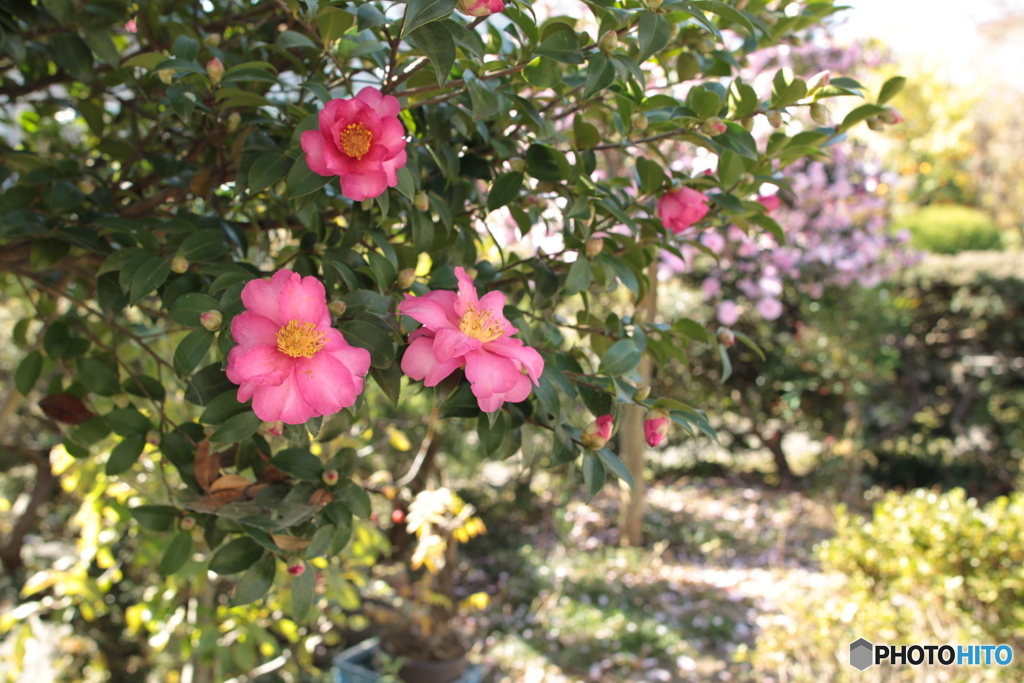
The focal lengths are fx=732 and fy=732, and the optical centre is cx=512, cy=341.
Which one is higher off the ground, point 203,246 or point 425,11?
point 425,11

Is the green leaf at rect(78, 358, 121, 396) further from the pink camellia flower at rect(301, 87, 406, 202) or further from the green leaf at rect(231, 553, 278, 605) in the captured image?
the pink camellia flower at rect(301, 87, 406, 202)

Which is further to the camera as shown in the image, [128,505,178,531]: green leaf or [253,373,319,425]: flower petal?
[128,505,178,531]: green leaf

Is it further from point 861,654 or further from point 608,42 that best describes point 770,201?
point 861,654

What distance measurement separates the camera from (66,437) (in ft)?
2.54

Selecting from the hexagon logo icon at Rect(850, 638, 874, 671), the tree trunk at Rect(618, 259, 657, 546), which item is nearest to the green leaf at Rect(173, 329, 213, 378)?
the hexagon logo icon at Rect(850, 638, 874, 671)

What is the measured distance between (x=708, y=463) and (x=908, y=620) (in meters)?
3.47

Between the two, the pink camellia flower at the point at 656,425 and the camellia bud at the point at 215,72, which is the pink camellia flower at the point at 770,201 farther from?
the camellia bud at the point at 215,72

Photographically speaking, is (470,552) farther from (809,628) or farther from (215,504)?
(215,504)

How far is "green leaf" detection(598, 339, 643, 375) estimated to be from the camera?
691 mm

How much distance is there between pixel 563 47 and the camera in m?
0.63

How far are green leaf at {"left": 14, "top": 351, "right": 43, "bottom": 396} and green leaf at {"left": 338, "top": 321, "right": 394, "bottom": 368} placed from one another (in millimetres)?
584

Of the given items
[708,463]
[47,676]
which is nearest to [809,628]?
[47,676]

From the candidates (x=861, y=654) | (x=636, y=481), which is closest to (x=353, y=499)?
(x=861, y=654)

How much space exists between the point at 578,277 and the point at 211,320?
13.2 inches
